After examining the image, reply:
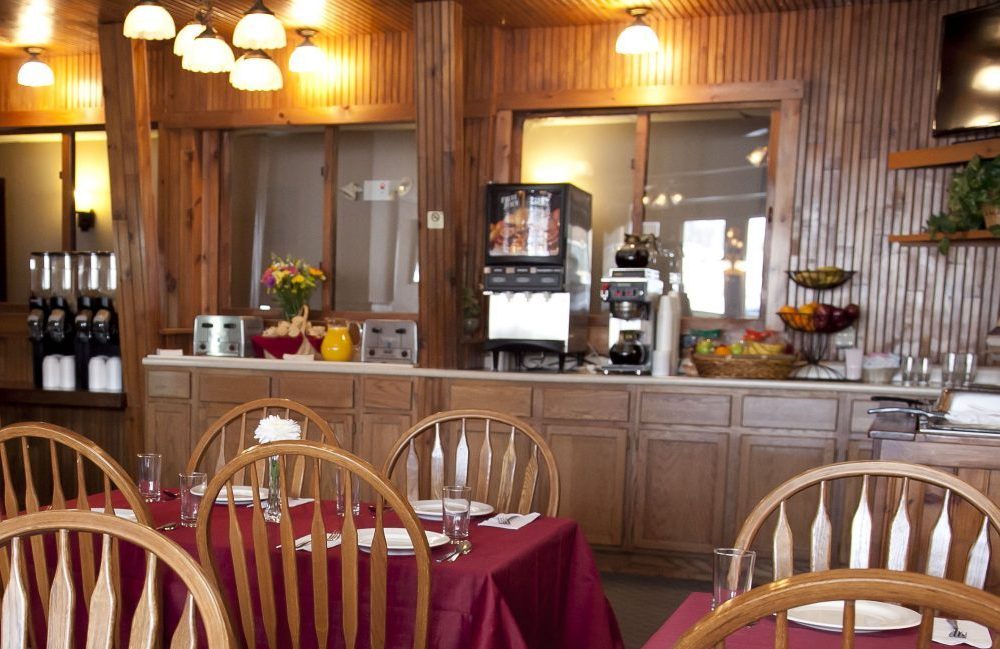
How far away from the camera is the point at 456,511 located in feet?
6.92

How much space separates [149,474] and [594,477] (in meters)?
2.56

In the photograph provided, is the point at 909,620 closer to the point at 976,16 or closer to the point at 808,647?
the point at 808,647

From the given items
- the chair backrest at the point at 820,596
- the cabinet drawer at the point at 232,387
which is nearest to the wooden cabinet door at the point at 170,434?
the cabinet drawer at the point at 232,387

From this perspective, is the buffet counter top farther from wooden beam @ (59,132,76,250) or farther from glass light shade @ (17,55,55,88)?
glass light shade @ (17,55,55,88)

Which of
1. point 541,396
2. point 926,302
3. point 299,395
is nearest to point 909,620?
point 541,396

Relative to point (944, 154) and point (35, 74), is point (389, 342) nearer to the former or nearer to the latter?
point (35, 74)

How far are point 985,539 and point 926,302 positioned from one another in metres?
3.25

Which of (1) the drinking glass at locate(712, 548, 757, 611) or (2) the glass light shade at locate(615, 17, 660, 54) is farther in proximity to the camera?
(2) the glass light shade at locate(615, 17, 660, 54)

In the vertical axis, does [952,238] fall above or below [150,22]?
below

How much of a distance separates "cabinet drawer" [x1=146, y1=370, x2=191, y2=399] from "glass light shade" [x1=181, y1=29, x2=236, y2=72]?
1946 mm

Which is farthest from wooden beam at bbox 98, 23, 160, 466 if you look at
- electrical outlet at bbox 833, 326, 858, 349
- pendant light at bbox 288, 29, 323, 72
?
electrical outlet at bbox 833, 326, 858, 349

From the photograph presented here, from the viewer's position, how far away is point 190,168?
6.15 metres

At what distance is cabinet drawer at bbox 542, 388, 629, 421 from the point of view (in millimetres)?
4605

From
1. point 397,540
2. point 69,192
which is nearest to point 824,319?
point 397,540
